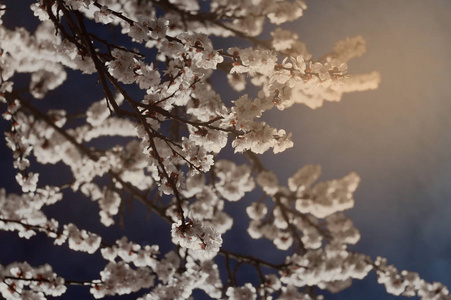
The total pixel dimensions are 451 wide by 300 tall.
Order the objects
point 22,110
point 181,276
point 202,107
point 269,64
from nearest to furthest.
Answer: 1. point 269,64
2. point 202,107
3. point 181,276
4. point 22,110

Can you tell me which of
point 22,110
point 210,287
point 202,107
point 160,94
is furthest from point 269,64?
point 210,287

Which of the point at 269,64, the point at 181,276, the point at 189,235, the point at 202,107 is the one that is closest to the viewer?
the point at 189,235

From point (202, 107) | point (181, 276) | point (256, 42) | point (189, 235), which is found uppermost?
point (256, 42)

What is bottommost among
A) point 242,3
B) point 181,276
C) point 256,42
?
point 181,276

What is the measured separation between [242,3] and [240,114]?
6.36 meters

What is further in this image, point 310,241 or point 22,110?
point 310,241

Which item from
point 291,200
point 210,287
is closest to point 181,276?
point 210,287

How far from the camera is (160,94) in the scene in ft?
9.99

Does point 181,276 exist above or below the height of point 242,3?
below

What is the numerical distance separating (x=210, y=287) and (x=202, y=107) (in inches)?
172

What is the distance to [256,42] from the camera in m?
6.92

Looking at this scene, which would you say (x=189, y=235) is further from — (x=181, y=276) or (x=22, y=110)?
(x=22, y=110)

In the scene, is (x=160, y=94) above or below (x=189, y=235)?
above

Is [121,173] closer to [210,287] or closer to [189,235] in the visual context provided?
[210,287]
